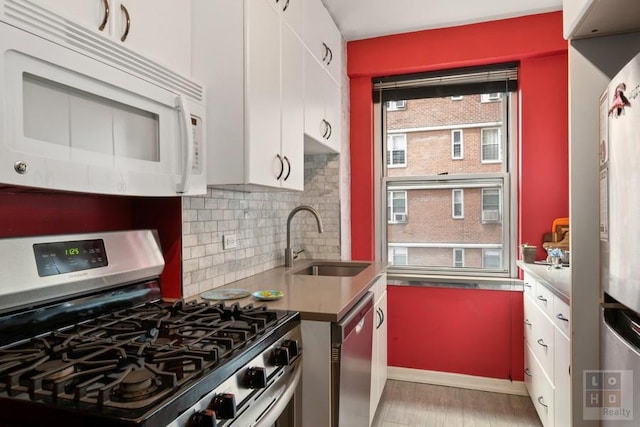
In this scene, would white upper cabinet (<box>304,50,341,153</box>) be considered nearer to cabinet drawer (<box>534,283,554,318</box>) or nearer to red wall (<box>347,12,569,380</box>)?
red wall (<box>347,12,569,380</box>)

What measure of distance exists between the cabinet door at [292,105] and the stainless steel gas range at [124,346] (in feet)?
2.50

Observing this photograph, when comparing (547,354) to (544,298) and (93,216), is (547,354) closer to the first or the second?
(544,298)

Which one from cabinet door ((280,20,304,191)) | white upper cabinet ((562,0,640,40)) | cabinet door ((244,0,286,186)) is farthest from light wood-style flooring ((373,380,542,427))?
white upper cabinet ((562,0,640,40))

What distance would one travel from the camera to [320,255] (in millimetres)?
2930

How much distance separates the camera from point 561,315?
1733 mm

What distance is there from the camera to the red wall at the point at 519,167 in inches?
107

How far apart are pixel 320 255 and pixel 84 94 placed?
212cm

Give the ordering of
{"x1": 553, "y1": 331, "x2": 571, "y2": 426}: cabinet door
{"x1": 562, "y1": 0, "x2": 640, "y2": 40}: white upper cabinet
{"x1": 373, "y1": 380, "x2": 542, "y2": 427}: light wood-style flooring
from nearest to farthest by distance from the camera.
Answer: {"x1": 562, "y1": 0, "x2": 640, "y2": 40}: white upper cabinet
{"x1": 553, "y1": 331, "x2": 571, "y2": 426}: cabinet door
{"x1": 373, "y1": 380, "x2": 542, "y2": 427}: light wood-style flooring

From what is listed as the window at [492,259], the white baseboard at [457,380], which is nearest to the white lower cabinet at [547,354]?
the white baseboard at [457,380]

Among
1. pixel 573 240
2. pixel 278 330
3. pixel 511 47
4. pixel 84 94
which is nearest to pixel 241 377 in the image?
pixel 278 330

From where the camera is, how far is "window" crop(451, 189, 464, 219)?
3061 millimetres

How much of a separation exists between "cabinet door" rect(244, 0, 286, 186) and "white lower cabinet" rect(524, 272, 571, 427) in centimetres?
144

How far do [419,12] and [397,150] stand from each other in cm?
104

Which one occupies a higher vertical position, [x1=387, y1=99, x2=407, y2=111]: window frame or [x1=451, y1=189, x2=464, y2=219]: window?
[x1=387, y1=99, x2=407, y2=111]: window frame
